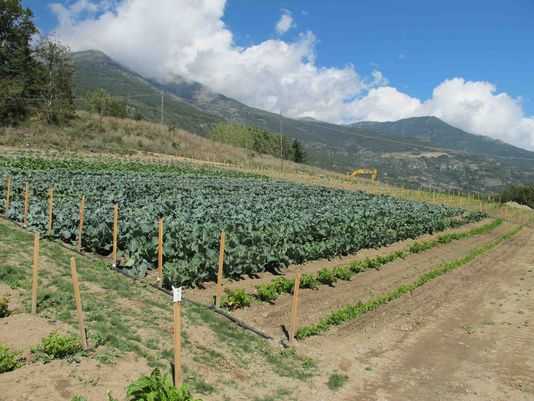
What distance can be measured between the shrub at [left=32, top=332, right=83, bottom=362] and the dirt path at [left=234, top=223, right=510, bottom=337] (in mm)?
3878

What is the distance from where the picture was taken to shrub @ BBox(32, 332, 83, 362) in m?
6.50

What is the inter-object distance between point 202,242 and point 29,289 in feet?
14.6

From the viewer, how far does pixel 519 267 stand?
1850 cm

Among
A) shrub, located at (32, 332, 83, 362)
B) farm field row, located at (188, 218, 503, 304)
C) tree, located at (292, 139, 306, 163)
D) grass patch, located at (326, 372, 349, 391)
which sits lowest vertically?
grass patch, located at (326, 372, 349, 391)

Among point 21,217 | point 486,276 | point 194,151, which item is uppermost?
point 194,151

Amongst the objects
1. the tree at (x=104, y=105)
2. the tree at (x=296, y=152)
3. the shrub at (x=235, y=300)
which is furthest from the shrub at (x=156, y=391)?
the tree at (x=296, y=152)

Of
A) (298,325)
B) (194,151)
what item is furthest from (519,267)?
(194,151)

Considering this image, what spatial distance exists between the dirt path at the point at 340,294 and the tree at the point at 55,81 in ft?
186

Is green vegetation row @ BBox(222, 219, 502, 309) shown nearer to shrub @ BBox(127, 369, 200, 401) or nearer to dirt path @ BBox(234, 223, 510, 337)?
dirt path @ BBox(234, 223, 510, 337)

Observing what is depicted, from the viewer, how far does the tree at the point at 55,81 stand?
202ft

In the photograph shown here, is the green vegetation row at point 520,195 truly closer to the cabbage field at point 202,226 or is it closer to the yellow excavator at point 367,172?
the yellow excavator at point 367,172

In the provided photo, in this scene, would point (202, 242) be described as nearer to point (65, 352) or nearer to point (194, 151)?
point (65, 352)

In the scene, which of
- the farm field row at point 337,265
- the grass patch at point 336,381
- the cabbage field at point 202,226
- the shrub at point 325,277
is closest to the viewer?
the grass patch at point 336,381

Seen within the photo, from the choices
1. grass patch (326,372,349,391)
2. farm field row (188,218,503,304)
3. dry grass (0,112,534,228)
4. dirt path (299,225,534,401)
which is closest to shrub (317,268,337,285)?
farm field row (188,218,503,304)
